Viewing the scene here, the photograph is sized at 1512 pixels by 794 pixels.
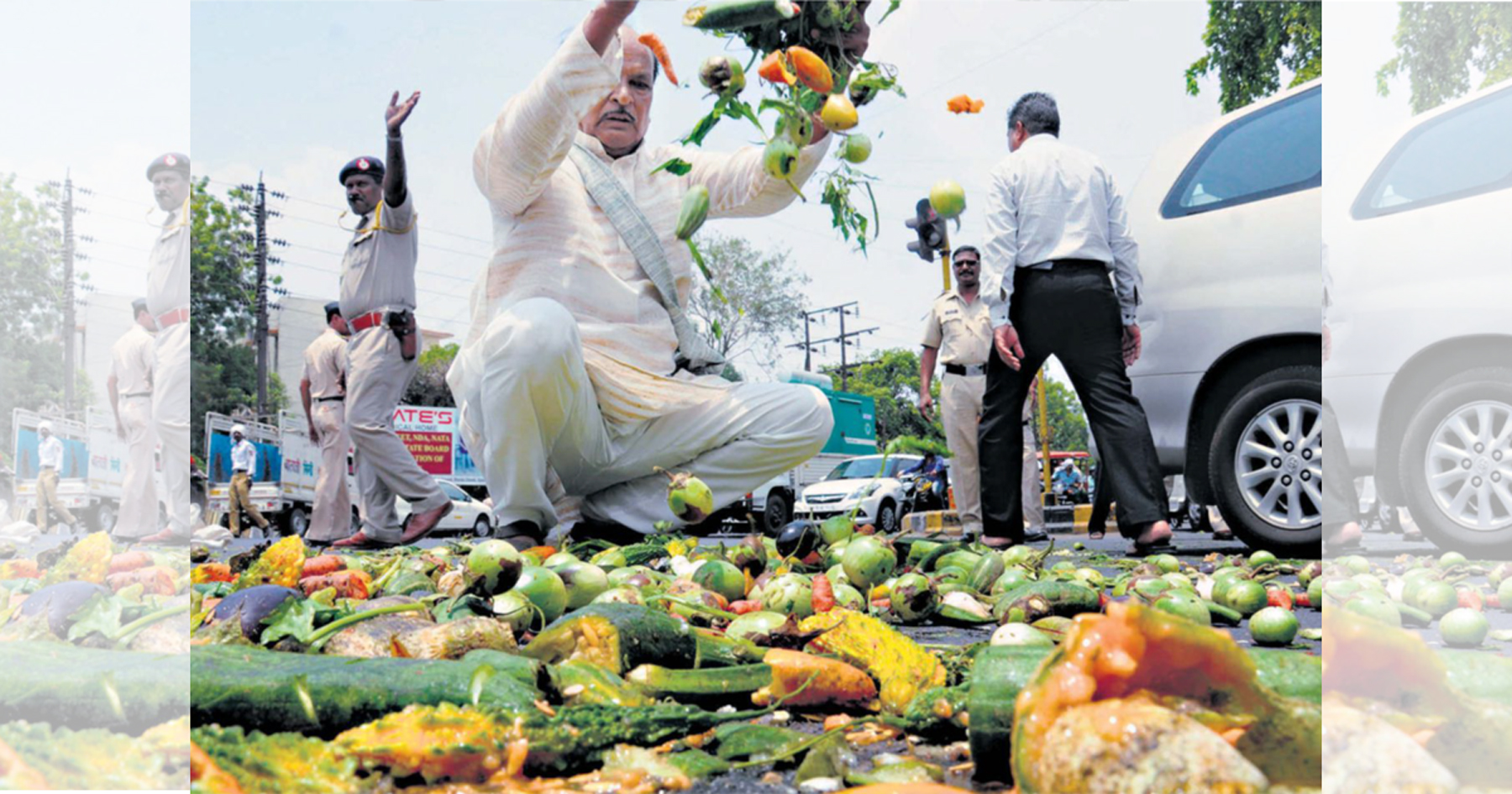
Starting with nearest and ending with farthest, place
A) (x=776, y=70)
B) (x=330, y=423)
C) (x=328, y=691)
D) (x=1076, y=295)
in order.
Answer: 1. (x=328, y=691)
2. (x=776, y=70)
3. (x=1076, y=295)
4. (x=330, y=423)

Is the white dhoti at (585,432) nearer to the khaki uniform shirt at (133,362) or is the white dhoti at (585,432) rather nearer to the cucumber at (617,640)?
the khaki uniform shirt at (133,362)

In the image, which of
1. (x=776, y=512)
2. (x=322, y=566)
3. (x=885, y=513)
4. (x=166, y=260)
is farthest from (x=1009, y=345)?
(x=885, y=513)

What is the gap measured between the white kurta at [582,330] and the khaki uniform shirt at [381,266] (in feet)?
8.55

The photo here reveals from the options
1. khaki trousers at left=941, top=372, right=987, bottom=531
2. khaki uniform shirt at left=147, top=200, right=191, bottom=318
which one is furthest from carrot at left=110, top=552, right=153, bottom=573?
khaki trousers at left=941, top=372, right=987, bottom=531

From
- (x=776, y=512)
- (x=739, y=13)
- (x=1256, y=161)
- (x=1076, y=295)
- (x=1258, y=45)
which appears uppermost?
(x=1258, y=45)

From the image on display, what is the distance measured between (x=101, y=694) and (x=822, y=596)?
124cm

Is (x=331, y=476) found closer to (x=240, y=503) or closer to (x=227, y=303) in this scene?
(x=227, y=303)

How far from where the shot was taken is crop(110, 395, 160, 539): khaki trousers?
10.6ft

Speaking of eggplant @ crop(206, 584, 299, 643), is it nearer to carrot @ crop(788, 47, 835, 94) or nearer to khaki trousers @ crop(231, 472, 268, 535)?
carrot @ crop(788, 47, 835, 94)

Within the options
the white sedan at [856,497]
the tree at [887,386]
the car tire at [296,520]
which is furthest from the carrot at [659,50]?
the tree at [887,386]

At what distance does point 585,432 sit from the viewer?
11.2 ft

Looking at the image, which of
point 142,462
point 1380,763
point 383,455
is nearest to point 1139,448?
point 1380,763

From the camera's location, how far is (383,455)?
5957 millimetres

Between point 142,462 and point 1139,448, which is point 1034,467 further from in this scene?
point 142,462
